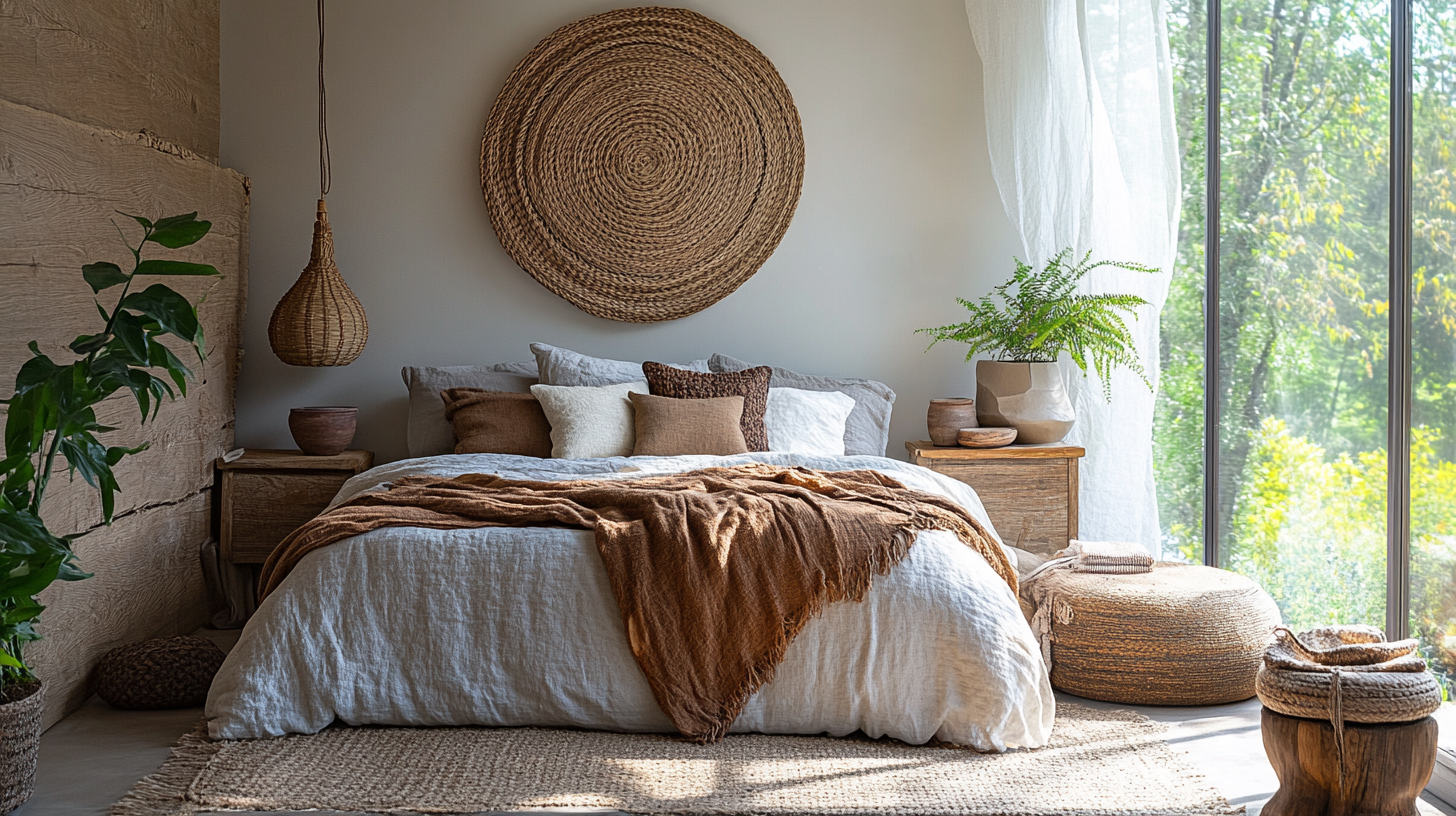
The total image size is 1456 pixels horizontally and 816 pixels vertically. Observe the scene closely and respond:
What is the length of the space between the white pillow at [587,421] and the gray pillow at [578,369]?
0.12 metres

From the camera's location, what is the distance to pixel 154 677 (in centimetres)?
280

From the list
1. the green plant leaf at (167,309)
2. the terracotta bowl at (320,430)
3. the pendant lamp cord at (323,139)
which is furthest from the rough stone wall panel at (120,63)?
the terracotta bowl at (320,430)

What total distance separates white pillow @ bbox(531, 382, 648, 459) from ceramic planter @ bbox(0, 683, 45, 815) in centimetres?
175

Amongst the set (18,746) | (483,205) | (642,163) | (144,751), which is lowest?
(144,751)

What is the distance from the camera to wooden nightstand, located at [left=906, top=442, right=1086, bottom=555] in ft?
12.5

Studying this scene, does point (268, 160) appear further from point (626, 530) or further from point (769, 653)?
point (769, 653)

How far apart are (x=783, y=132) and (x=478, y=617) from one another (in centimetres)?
255

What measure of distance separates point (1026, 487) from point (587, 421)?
1.56 m

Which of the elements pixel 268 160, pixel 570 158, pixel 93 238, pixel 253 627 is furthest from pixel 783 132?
pixel 253 627

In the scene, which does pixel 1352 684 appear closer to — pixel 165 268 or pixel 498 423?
pixel 165 268

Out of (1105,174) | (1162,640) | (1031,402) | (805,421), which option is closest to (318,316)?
(805,421)

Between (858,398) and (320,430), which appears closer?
(320,430)

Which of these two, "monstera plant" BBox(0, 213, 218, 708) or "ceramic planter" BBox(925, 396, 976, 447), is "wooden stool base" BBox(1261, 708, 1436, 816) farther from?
"monstera plant" BBox(0, 213, 218, 708)

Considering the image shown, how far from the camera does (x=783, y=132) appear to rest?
4320 millimetres
